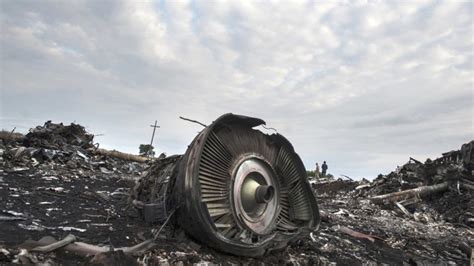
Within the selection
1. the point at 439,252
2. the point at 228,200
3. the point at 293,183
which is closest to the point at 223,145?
the point at 228,200

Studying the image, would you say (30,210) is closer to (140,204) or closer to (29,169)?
(140,204)

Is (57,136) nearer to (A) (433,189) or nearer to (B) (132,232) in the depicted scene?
(B) (132,232)

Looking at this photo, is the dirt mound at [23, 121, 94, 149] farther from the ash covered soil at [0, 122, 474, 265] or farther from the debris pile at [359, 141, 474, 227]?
the debris pile at [359, 141, 474, 227]

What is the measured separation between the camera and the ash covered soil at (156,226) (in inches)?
131

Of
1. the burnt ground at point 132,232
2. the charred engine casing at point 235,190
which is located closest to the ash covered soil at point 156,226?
A: the burnt ground at point 132,232

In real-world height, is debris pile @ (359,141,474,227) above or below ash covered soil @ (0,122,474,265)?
above

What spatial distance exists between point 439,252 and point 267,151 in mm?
3493

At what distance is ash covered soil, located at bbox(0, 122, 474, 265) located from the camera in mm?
3318

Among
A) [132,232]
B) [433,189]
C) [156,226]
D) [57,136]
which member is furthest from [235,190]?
[57,136]

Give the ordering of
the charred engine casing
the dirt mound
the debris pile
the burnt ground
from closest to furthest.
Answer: the charred engine casing → the burnt ground → the debris pile → the dirt mound

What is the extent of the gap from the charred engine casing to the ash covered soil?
191mm

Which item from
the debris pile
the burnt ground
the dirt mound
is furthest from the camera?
the dirt mound

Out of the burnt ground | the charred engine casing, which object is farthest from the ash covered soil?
the charred engine casing

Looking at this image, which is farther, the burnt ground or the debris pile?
the debris pile
